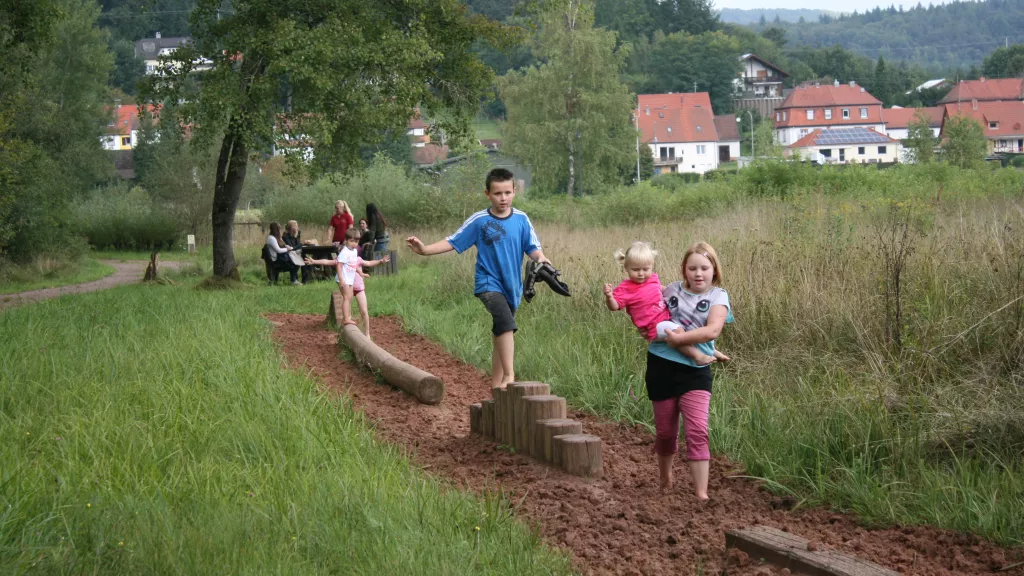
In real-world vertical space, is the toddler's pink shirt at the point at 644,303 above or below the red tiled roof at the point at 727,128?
below

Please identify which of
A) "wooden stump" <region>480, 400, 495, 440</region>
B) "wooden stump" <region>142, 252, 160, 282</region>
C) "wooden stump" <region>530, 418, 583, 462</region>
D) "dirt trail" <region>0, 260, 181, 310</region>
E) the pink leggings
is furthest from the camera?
"wooden stump" <region>142, 252, 160, 282</region>

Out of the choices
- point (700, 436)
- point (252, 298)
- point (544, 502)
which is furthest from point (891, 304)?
point (252, 298)

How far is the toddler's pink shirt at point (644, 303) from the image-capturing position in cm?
597

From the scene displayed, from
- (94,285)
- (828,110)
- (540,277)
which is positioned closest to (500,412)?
(540,277)

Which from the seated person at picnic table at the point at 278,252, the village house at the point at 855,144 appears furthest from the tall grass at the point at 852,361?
the village house at the point at 855,144

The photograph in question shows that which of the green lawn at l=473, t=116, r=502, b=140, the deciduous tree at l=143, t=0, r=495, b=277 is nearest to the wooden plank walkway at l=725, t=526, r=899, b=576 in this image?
the deciduous tree at l=143, t=0, r=495, b=277

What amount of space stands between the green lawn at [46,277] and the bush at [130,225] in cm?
1068

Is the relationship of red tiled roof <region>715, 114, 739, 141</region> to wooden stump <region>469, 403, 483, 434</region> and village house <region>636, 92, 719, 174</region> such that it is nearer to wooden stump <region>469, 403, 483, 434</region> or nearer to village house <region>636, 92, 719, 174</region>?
village house <region>636, 92, 719, 174</region>

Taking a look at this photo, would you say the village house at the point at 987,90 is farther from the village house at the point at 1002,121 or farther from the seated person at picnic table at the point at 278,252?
the seated person at picnic table at the point at 278,252

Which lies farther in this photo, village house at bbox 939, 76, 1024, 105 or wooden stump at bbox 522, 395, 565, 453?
village house at bbox 939, 76, 1024, 105

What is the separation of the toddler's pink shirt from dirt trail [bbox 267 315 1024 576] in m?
0.99

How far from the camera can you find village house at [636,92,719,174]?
369ft

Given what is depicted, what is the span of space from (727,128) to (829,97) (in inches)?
730

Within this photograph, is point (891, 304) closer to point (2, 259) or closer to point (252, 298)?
point (252, 298)
